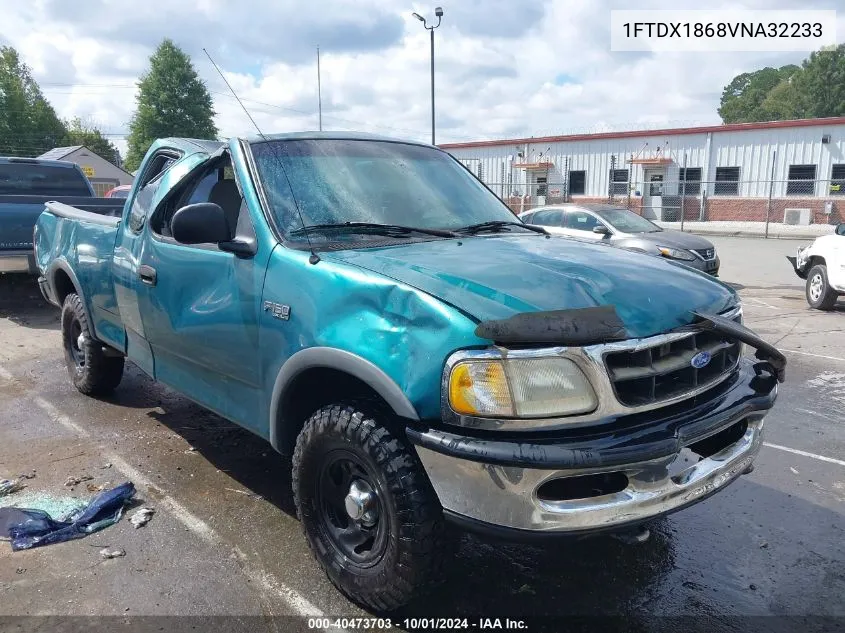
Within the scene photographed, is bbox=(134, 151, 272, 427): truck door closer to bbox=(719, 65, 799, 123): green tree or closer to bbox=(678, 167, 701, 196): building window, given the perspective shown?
bbox=(678, 167, 701, 196): building window

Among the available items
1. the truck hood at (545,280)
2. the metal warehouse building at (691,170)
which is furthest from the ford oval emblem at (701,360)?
the metal warehouse building at (691,170)

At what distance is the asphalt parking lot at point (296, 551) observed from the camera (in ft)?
9.09

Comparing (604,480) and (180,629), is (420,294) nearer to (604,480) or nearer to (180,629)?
(604,480)

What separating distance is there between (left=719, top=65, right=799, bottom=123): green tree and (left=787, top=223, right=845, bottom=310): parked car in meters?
74.9

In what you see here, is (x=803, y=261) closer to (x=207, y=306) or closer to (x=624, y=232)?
(x=624, y=232)

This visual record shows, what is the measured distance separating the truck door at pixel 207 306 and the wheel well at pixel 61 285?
2.04 meters

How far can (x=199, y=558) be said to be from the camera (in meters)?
3.11

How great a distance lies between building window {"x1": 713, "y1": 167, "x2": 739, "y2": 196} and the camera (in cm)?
3031

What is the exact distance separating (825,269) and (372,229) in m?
9.10

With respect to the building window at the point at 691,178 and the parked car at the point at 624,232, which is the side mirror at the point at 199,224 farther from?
the building window at the point at 691,178

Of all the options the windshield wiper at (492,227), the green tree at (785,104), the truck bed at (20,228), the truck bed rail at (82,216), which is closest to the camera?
the windshield wiper at (492,227)

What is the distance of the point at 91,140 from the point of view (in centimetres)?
6975

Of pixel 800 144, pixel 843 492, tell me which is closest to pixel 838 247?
pixel 843 492

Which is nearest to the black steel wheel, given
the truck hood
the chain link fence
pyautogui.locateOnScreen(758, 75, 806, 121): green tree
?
the truck hood
